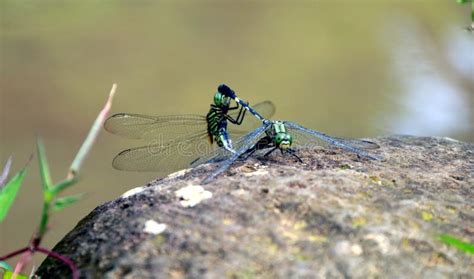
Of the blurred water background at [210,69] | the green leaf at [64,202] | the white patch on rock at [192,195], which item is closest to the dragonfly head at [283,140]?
the white patch on rock at [192,195]

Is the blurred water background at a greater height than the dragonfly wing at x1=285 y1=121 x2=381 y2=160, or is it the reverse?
the dragonfly wing at x1=285 y1=121 x2=381 y2=160

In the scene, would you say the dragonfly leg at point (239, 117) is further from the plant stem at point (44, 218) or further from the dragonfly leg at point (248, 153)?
the plant stem at point (44, 218)

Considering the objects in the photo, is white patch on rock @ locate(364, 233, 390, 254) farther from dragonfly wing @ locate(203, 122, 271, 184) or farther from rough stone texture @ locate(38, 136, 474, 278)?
dragonfly wing @ locate(203, 122, 271, 184)

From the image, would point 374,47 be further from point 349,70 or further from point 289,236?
point 289,236

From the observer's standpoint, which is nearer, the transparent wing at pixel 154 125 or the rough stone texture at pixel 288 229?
the rough stone texture at pixel 288 229

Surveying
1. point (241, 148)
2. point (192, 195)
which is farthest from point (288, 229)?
point (241, 148)

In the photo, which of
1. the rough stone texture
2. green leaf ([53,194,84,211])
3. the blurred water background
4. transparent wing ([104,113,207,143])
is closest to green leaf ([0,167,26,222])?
the rough stone texture
